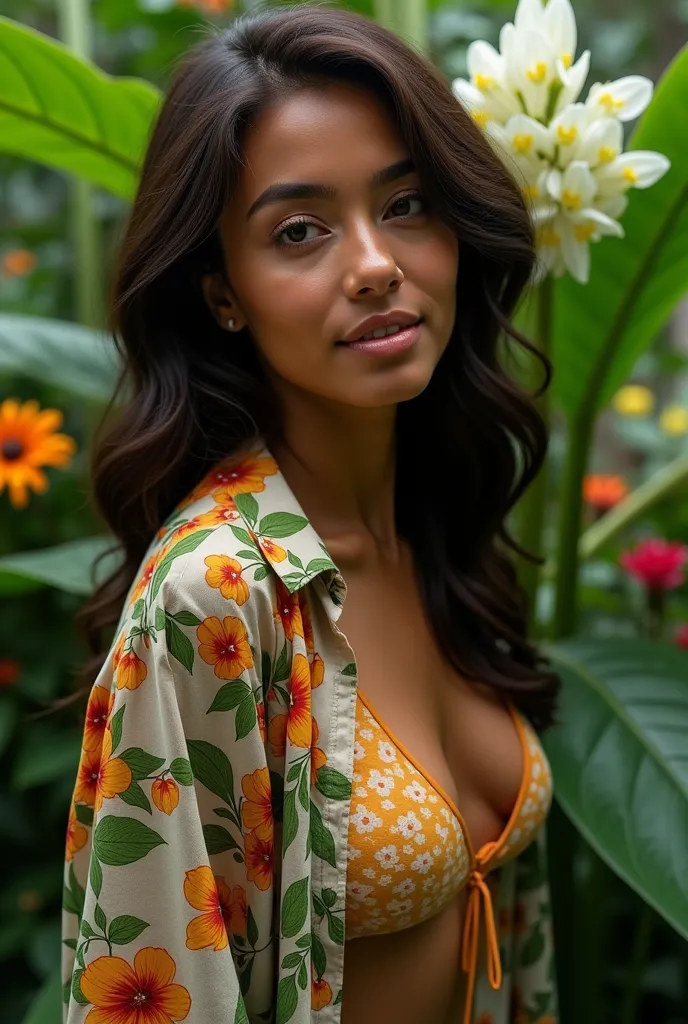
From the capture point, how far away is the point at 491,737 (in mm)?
926

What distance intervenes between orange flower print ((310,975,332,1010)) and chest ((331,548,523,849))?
0.55 ft

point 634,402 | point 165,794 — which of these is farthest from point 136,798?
point 634,402

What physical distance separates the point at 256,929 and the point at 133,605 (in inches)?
9.5

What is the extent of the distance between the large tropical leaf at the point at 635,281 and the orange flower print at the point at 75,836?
729mm

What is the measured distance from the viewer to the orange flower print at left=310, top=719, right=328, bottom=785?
74 cm

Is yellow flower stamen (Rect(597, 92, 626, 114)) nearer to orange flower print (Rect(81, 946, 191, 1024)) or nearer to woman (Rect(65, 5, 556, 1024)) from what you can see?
woman (Rect(65, 5, 556, 1024))

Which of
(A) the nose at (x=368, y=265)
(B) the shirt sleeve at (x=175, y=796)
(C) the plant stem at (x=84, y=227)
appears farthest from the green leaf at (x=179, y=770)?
(C) the plant stem at (x=84, y=227)

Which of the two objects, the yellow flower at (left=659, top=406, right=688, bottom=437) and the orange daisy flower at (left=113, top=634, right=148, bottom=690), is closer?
the orange daisy flower at (left=113, top=634, right=148, bottom=690)

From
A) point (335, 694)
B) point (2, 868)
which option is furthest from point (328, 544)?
point (2, 868)

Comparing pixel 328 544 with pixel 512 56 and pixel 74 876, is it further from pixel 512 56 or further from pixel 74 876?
pixel 512 56

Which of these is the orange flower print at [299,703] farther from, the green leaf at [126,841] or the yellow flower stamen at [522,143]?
the yellow flower stamen at [522,143]

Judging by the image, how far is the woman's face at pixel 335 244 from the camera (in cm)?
73

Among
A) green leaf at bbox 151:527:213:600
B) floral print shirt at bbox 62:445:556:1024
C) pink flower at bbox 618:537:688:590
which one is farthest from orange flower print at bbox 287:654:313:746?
pink flower at bbox 618:537:688:590

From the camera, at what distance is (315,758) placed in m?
0.74
